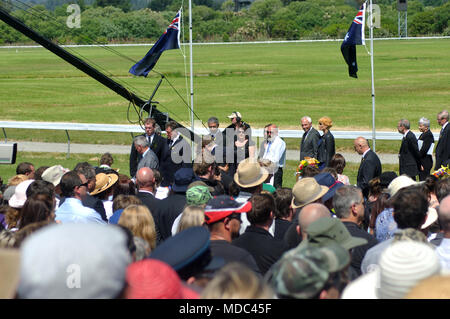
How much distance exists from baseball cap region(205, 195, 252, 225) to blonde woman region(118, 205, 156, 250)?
0.46m

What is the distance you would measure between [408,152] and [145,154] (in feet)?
16.4

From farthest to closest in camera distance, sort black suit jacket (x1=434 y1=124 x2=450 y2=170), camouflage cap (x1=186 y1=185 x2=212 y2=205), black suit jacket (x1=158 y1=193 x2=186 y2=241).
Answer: black suit jacket (x1=434 y1=124 x2=450 y2=170), black suit jacket (x1=158 y1=193 x2=186 y2=241), camouflage cap (x1=186 y1=185 x2=212 y2=205)

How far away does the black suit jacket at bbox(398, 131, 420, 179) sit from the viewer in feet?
40.0

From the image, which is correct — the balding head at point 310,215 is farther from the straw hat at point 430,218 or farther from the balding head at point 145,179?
the balding head at point 145,179

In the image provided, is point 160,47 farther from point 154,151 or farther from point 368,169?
point 368,169

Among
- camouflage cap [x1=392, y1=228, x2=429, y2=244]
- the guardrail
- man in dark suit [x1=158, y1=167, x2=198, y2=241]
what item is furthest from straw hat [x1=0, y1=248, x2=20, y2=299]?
the guardrail

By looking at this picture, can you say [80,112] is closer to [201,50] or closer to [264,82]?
[264,82]

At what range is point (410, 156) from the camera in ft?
40.5

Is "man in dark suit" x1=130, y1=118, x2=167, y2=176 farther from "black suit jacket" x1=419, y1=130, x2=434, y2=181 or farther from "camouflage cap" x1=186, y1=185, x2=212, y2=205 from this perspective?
"camouflage cap" x1=186, y1=185, x2=212, y2=205

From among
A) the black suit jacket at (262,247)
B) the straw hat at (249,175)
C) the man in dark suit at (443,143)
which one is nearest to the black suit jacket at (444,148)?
the man in dark suit at (443,143)

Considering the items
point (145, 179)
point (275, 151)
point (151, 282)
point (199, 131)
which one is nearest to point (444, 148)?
point (275, 151)

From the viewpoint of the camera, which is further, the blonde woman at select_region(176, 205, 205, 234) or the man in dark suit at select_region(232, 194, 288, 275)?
the man in dark suit at select_region(232, 194, 288, 275)

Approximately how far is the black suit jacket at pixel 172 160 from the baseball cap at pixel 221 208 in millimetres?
6555

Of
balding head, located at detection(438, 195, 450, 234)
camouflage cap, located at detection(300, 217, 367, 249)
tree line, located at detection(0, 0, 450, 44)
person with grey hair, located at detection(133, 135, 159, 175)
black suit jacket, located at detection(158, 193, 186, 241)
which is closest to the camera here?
camouflage cap, located at detection(300, 217, 367, 249)
